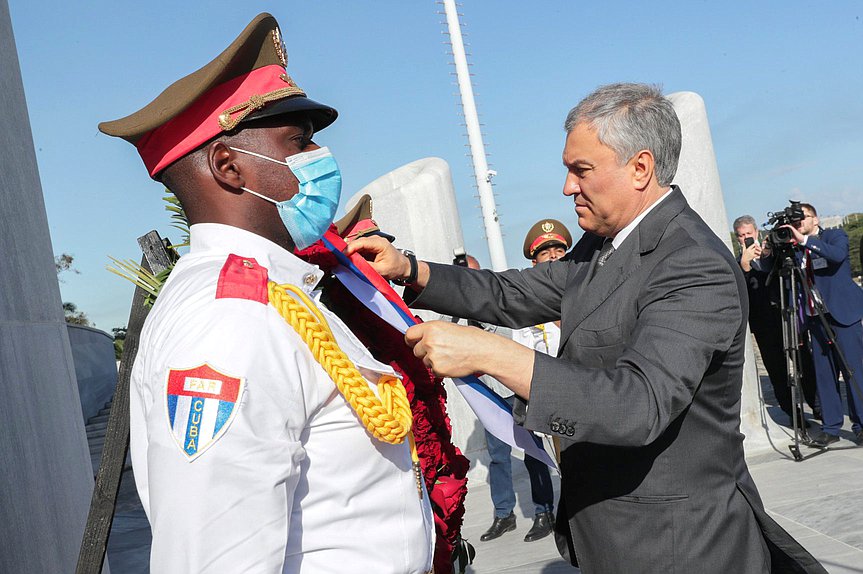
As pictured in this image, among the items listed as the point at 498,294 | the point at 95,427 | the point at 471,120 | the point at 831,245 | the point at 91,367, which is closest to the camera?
the point at 498,294

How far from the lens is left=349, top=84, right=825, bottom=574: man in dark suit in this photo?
1.88 meters

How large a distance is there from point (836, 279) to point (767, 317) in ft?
4.44

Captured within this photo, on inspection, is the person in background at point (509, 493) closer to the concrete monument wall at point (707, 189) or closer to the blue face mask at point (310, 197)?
the concrete monument wall at point (707, 189)

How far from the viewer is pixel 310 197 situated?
1872 millimetres

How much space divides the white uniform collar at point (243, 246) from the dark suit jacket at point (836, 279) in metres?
6.03

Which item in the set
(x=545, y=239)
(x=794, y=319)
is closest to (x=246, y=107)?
(x=545, y=239)

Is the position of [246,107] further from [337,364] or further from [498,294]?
[498,294]

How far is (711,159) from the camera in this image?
7035 mm

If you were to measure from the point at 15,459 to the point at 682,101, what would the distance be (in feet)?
19.8

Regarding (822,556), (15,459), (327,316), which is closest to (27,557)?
(15,459)

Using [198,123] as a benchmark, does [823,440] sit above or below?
below

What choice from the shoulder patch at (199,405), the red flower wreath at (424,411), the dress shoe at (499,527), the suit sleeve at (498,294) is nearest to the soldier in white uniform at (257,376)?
the shoulder patch at (199,405)

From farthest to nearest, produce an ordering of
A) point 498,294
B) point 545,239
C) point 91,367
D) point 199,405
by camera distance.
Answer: point 91,367 → point 545,239 → point 498,294 → point 199,405

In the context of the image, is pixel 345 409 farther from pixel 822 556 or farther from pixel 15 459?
pixel 822 556
